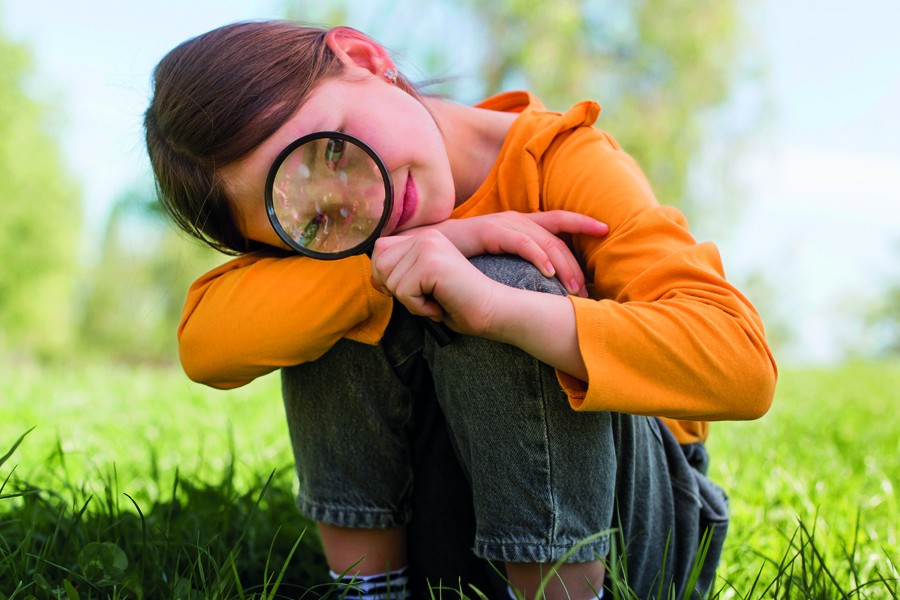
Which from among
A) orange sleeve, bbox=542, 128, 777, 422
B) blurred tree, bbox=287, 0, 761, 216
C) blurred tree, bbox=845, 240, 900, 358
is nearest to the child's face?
orange sleeve, bbox=542, 128, 777, 422

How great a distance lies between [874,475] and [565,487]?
1.55 m

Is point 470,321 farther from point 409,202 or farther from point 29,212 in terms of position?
point 29,212

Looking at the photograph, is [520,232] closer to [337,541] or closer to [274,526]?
[337,541]

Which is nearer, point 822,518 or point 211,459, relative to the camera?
point 822,518

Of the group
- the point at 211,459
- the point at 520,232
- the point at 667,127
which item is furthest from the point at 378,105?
the point at 667,127

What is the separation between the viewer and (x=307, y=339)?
1.56 m

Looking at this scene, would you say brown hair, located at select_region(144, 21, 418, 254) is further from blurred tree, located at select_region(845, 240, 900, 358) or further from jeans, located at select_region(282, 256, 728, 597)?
blurred tree, located at select_region(845, 240, 900, 358)

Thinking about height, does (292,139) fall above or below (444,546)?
above

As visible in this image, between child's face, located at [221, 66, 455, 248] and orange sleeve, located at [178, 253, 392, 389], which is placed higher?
child's face, located at [221, 66, 455, 248]

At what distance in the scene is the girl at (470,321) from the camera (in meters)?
1.35

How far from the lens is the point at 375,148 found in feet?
5.42

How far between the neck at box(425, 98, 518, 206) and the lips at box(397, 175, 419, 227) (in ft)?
0.78

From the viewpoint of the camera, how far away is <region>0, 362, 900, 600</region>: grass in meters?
1.55

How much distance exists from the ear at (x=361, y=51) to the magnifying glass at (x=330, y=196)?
0.34m
